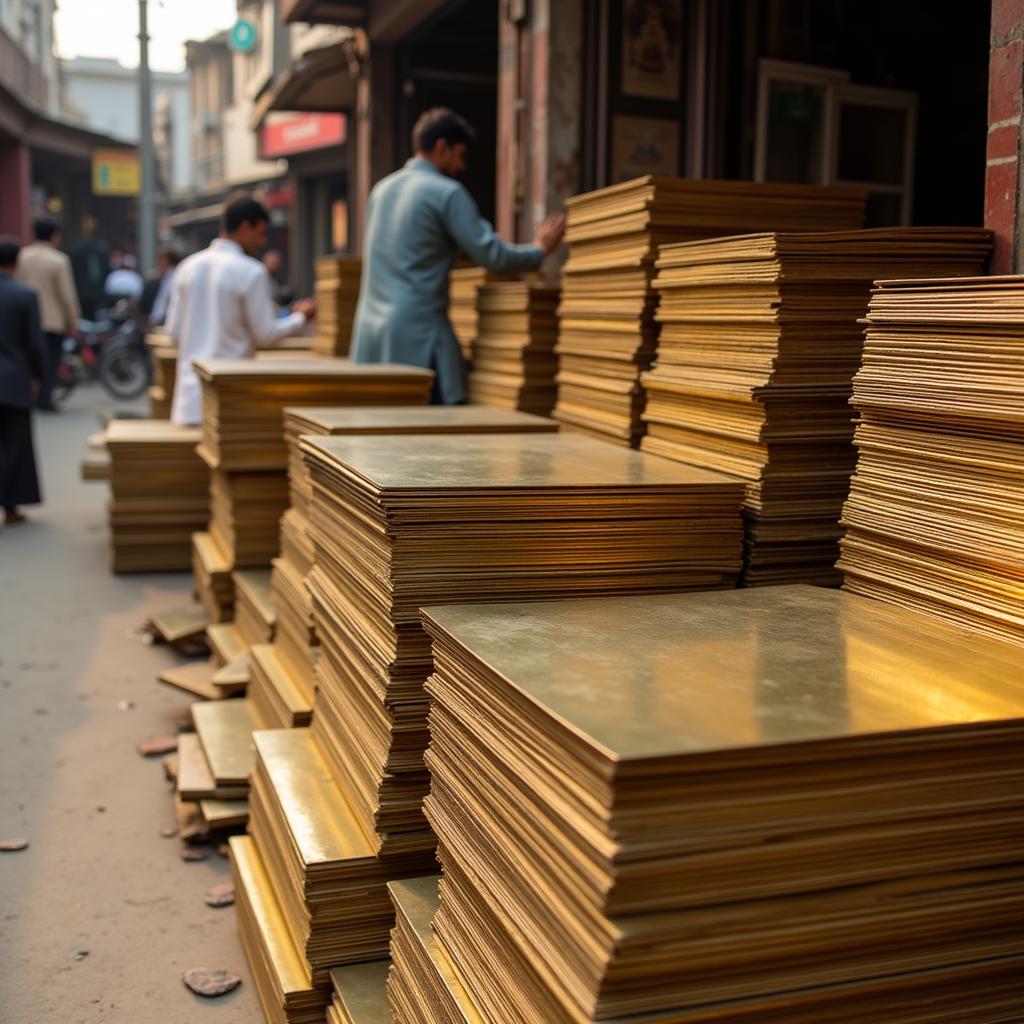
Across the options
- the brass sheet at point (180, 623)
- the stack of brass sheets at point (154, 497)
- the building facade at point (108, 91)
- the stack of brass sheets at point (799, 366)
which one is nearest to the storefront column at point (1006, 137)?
the stack of brass sheets at point (799, 366)

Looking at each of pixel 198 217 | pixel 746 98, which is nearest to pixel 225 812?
pixel 746 98

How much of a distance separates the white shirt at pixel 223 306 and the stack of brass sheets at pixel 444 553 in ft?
15.6

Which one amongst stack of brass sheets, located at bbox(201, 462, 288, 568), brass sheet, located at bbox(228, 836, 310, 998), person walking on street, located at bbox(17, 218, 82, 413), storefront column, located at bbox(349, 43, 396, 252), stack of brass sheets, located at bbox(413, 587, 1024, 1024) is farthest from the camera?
person walking on street, located at bbox(17, 218, 82, 413)

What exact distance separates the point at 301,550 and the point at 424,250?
235 centimetres

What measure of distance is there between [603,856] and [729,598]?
93 cm

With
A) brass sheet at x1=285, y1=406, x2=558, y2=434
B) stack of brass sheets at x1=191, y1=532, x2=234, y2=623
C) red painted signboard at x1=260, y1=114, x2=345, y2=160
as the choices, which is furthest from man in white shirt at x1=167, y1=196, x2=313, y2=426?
red painted signboard at x1=260, y1=114, x2=345, y2=160

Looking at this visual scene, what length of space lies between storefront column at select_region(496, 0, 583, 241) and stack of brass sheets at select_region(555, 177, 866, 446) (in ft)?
7.66

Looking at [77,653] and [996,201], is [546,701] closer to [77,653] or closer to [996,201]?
[996,201]

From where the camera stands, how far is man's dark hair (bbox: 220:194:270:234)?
288 inches

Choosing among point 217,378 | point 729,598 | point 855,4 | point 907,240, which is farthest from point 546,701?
point 855,4

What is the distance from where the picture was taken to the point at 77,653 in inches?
236

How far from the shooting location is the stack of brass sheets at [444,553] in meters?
2.29

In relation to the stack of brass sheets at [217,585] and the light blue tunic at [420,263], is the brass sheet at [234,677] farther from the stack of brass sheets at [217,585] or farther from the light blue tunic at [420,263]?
the light blue tunic at [420,263]

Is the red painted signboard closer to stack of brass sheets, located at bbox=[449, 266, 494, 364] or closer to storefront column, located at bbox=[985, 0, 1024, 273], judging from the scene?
stack of brass sheets, located at bbox=[449, 266, 494, 364]
